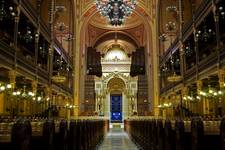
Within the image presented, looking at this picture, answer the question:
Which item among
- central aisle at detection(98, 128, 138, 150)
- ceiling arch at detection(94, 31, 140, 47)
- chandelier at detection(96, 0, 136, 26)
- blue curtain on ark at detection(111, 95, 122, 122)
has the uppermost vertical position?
ceiling arch at detection(94, 31, 140, 47)

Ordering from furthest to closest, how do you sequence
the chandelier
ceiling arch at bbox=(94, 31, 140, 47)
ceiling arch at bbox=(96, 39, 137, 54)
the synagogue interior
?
ceiling arch at bbox=(96, 39, 137, 54)
ceiling arch at bbox=(94, 31, 140, 47)
the chandelier
the synagogue interior

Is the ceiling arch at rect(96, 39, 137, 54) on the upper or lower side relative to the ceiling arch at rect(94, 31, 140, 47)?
lower

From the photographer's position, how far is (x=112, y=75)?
39.1 metres

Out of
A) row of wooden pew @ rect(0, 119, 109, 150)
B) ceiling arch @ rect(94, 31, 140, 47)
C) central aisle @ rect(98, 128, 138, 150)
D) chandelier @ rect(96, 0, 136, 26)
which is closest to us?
row of wooden pew @ rect(0, 119, 109, 150)

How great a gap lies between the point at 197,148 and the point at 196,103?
19462 millimetres

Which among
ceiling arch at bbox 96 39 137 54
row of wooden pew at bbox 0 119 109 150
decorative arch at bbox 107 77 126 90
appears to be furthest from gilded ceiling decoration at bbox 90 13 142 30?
row of wooden pew at bbox 0 119 109 150

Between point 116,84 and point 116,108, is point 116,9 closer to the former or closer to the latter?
point 116,84

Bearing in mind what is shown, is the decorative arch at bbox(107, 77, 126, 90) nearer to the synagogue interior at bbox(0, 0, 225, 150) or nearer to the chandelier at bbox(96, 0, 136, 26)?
the synagogue interior at bbox(0, 0, 225, 150)

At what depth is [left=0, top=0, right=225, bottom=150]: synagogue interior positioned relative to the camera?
451cm

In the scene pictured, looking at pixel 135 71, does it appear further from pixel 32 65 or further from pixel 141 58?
pixel 32 65

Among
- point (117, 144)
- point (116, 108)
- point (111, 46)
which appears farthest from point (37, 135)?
point (111, 46)

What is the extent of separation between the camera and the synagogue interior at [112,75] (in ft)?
14.8

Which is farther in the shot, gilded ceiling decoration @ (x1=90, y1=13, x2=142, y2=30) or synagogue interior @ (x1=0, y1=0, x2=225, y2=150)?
gilded ceiling decoration @ (x1=90, y1=13, x2=142, y2=30)

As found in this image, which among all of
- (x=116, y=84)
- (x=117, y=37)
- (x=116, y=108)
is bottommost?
(x=116, y=108)
